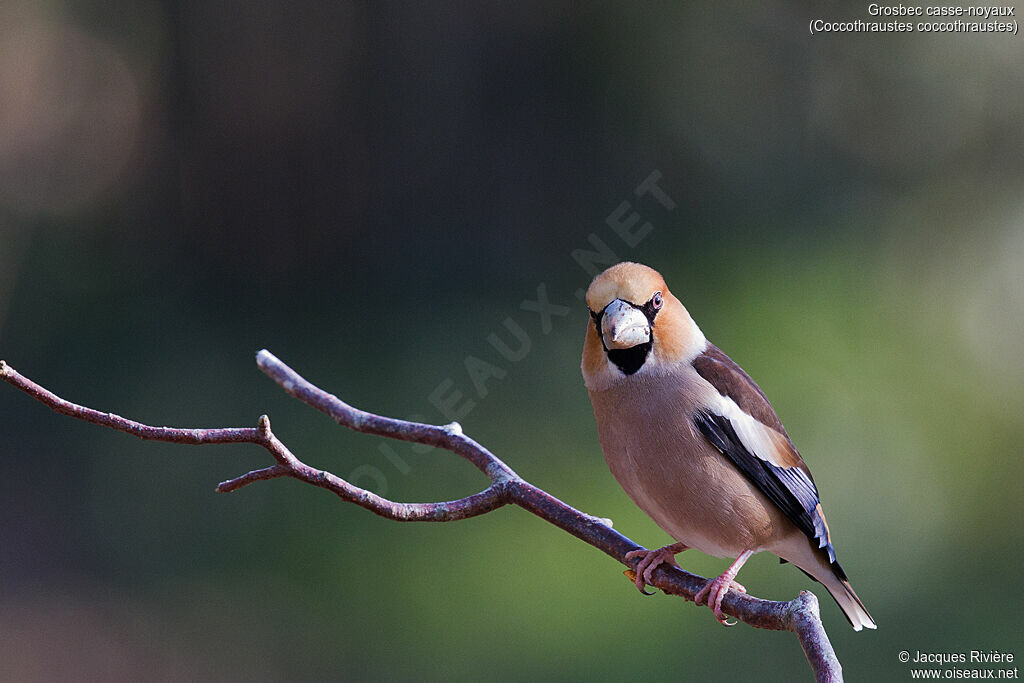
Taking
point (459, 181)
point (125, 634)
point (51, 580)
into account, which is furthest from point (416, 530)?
point (459, 181)

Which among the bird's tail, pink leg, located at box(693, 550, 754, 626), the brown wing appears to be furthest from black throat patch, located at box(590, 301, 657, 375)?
the bird's tail

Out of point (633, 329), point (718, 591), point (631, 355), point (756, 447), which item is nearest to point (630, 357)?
point (631, 355)

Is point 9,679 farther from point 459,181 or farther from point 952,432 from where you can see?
point 952,432

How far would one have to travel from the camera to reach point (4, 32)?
6.31 meters

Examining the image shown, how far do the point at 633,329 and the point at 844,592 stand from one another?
2.44 feet

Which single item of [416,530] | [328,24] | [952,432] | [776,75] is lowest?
[416,530]

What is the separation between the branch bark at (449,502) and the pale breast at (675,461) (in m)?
0.12

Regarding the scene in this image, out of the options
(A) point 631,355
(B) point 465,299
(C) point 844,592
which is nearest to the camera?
(A) point 631,355

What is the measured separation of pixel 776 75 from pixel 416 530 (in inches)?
125

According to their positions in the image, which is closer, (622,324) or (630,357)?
(622,324)

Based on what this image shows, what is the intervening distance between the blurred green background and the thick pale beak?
2368 mm

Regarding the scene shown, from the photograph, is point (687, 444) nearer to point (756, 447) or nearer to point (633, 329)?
point (756, 447)

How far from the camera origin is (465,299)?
565 cm

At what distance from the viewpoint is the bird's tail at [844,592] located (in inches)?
76.1
